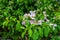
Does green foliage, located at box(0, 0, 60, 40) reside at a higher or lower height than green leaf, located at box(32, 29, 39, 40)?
higher

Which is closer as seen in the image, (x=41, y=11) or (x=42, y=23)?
(x=42, y=23)

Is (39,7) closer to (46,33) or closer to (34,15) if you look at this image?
(34,15)

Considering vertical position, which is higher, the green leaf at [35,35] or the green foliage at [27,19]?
the green foliage at [27,19]

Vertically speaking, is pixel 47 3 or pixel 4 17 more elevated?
pixel 47 3

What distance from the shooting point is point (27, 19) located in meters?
3.26

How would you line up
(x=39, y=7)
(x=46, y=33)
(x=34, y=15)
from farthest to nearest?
(x=39, y=7), (x=34, y=15), (x=46, y=33)

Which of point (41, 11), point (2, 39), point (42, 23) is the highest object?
point (41, 11)

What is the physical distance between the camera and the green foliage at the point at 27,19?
319 centimetres

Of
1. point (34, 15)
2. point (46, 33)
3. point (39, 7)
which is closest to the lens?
point (46, 33)

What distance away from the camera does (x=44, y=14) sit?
11.2 feet

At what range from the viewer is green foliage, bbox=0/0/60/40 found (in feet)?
10.5

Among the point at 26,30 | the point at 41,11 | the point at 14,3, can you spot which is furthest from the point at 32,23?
the point at 14,3

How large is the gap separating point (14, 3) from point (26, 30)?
703mm

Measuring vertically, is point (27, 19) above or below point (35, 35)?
above
